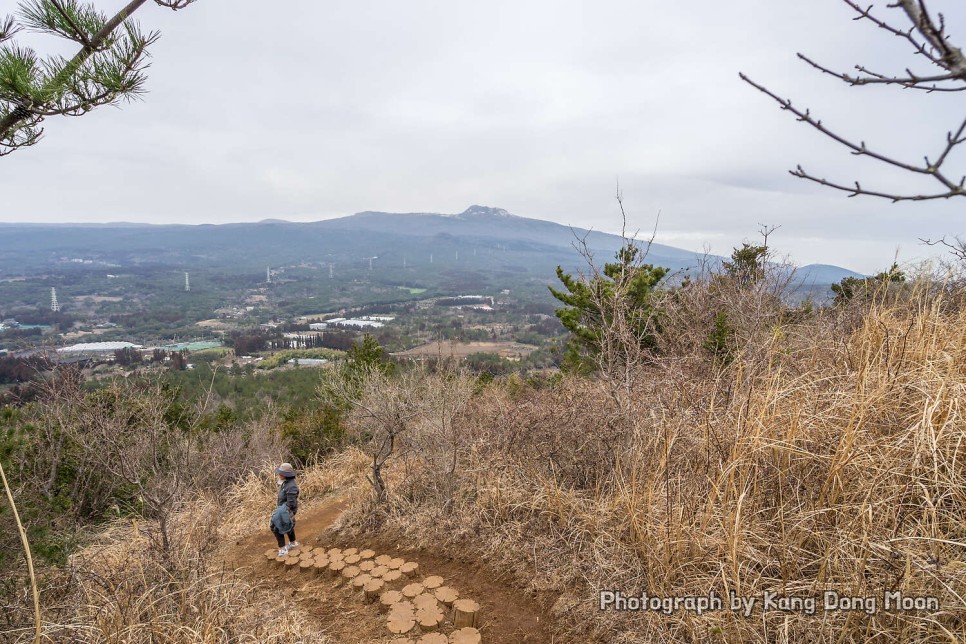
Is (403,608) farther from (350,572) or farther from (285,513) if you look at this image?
(285,513)

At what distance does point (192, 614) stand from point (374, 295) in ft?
380

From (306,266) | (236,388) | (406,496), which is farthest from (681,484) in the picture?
(306,266)

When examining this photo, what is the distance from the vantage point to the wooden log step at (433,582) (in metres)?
3.63

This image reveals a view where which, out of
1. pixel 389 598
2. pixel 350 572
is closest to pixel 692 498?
pixel 389 598

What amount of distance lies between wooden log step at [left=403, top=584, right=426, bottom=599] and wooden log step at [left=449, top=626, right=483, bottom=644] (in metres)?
0.53

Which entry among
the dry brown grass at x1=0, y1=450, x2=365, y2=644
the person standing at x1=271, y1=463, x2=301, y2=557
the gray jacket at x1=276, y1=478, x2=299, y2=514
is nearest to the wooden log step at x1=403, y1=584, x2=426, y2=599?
the dry brown grass at x1=0, y1=450, x2=365, y2=644

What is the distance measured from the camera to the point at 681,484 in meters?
2.85

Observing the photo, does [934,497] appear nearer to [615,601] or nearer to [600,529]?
[615,601]

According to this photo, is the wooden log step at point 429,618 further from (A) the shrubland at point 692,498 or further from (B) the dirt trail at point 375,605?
(A) the shrubland at point 692,498

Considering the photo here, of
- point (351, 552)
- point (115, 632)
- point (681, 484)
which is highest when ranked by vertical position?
point (681, 484)

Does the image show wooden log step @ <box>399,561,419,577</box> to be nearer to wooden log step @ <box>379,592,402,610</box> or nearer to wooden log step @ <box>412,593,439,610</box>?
wooden log step @ <box>379,592,402,610</box>

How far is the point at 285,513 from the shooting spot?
16.2ft

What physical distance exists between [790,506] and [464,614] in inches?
86.8

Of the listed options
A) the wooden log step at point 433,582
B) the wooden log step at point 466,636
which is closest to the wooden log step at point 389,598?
the wooden log step at point 433,582
